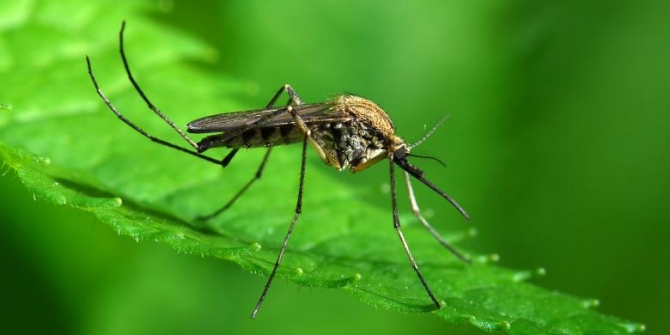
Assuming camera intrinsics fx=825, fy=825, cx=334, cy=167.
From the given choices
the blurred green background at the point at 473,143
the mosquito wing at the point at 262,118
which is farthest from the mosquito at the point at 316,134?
the blurred green background at the point at 473,143

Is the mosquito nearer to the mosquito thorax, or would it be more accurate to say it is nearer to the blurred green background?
the mosquito thorax

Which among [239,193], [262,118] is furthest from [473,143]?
Answer: [262,118]

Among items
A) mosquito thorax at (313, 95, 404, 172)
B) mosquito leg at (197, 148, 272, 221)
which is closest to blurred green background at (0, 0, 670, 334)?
mosquito leg at (197, 148, 272, 221)

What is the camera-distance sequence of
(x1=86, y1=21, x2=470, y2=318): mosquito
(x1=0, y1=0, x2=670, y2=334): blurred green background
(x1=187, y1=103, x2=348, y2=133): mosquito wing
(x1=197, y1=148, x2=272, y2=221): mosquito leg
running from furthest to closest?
1. (x1=0, y1=0, x2=670, y2=334): blurred green background
2. (x1=197, y1=148, x2=272, y2=221): mosquito leg
3. (x1=86, y1=21, x2=470, y2=318): mosquito
4. (x1=187, y1=103, x2=348, y2=133): mosquito wing

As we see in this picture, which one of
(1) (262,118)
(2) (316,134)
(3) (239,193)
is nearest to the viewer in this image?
(1) (262,118)

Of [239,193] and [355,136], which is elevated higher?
[355,136]

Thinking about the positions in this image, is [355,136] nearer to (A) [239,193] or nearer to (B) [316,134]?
(B) [316,134]
